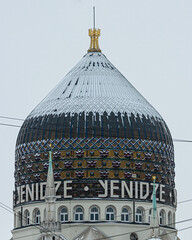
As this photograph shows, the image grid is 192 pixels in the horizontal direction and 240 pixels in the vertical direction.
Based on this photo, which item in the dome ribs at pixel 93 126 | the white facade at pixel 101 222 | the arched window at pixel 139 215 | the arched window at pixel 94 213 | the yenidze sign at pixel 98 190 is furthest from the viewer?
the dome ribs at pixel 93 126

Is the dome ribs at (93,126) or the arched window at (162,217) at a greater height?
the dome ribs at (93,126)

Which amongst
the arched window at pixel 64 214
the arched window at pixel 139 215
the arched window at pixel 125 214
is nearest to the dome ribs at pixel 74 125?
the arched window at pixel 64 214

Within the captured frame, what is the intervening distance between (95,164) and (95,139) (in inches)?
60.6

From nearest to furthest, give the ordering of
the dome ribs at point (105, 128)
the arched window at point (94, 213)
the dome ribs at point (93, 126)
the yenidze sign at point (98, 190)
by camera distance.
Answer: the arched window at point (94, 213)
the yenidze sign at point (98, 190)
the dome ribs at point (105, 128)
the dome ribs at point (93, 126)

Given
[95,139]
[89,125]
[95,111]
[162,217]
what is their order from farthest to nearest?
1. [162,217]
2. [95,111]
3. [89,125]
4. [95,139]

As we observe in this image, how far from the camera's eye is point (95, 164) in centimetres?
8925

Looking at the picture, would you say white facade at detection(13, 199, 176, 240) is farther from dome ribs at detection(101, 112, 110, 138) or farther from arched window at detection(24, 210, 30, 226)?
dome ribs at detection(101, 112, 110, 138)

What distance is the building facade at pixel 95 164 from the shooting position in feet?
291

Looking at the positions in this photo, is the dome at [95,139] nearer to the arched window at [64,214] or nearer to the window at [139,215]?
the window at [139,215]

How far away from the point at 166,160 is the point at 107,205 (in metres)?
5.39

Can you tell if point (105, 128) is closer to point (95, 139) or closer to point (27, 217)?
point (95, 139)

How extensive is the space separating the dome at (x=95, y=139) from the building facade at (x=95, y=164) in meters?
0.06

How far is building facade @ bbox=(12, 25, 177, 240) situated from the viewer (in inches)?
3494

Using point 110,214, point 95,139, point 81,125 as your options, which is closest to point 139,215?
point 110,214
